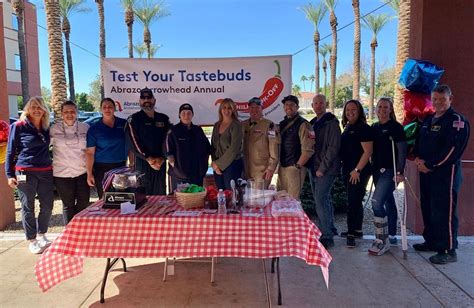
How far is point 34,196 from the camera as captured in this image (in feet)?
14.9

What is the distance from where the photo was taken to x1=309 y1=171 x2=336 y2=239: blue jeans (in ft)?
15.0

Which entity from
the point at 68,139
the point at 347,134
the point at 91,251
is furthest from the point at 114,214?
the point at 347,134

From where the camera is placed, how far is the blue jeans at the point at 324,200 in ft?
15.0

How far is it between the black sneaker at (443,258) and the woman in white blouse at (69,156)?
4.10 meters

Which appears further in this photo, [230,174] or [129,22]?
[129,22]

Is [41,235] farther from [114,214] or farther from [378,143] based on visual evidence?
[378,143]

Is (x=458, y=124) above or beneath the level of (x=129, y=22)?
beneath

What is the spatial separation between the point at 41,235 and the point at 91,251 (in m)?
2.22

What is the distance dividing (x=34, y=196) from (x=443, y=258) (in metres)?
4.72

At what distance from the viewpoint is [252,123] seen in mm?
4680

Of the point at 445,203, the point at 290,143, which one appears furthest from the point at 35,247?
the point at 445,203

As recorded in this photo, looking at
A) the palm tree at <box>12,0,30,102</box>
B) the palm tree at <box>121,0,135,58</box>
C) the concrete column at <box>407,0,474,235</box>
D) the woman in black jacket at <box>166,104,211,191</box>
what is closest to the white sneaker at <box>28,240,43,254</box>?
the woman in black jacket at <box>166,104,211,191</box>

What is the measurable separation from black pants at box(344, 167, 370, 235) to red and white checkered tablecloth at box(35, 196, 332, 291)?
1876 millimetres

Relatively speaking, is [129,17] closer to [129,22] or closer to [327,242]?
[129,22]
